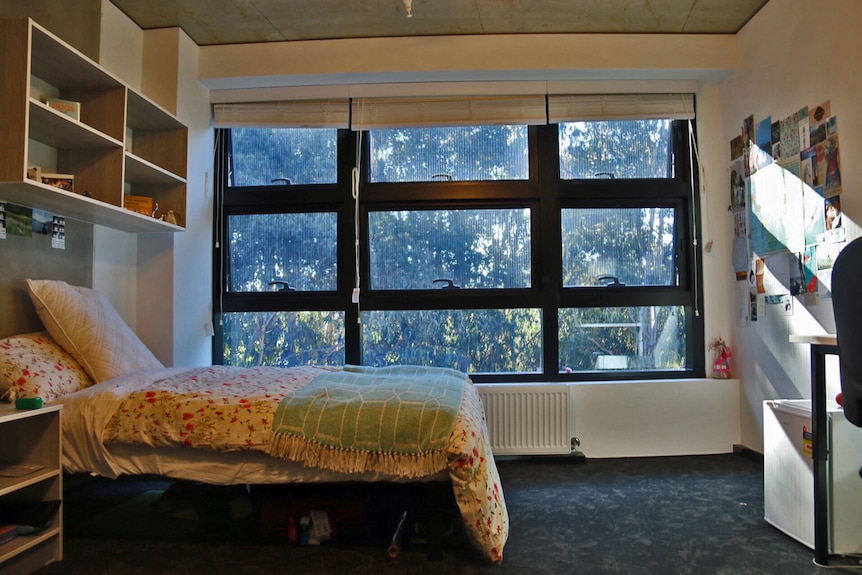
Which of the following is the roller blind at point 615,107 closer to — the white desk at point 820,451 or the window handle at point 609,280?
the window handle at point 609,280

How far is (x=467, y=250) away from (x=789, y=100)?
2120 millimetres

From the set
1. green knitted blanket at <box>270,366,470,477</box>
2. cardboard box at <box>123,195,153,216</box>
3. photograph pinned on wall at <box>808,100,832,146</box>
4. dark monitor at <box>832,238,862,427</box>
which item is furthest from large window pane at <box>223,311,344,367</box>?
photograph pinned on wall at <box>808,100,832,146</box>

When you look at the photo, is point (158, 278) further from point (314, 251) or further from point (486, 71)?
point (486, 71)

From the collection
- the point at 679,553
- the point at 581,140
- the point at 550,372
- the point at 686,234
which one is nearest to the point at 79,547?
the point at 679,553

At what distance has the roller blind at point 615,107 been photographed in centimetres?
346

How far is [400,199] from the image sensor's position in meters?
3.56

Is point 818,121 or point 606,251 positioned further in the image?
point 606,251

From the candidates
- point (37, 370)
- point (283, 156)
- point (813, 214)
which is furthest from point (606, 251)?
point (37, 370)

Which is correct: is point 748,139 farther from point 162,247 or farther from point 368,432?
point 162,247

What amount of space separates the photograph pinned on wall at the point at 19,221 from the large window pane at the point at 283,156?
144 cm

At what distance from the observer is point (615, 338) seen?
140 inches

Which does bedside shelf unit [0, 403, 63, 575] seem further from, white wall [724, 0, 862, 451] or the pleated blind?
white wall [724, 0, 862, 451]

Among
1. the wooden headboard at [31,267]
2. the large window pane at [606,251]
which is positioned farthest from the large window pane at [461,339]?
the wooden headboard at [31,267]

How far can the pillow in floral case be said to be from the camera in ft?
6.64
